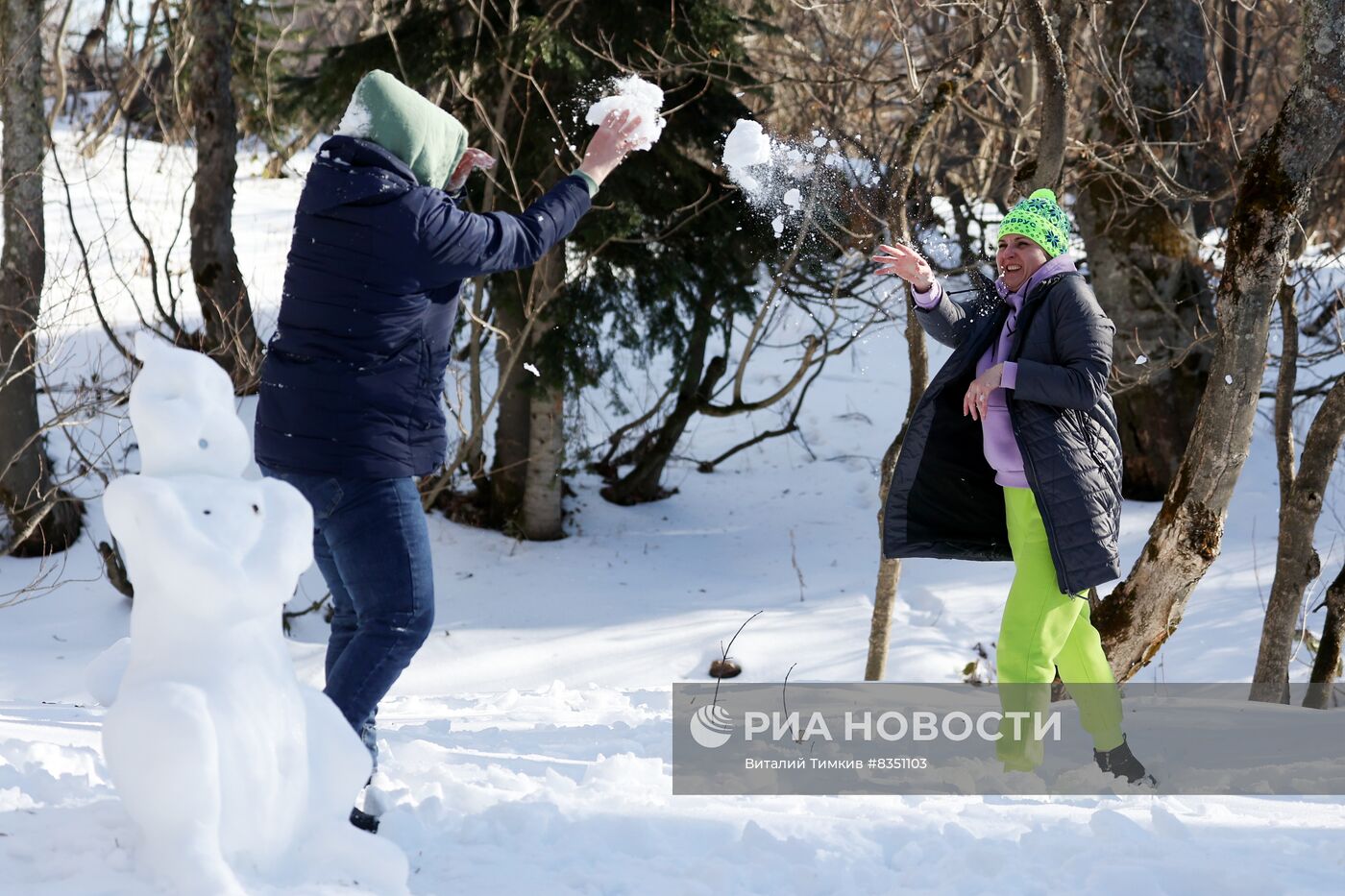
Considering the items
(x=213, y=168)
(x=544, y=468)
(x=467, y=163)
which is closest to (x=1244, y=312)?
(x=467, y=163)

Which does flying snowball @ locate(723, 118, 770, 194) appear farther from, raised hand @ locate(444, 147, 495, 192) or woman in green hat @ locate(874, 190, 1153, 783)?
raised hand @ locate(444, 147, 495, 192)

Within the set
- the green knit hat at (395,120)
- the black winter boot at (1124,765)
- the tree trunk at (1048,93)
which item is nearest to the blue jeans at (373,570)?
the green knit hat at (395,120)

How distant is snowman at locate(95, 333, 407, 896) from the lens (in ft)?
7.04

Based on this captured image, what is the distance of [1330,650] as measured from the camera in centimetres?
602

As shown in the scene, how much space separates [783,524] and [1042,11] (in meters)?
5.73

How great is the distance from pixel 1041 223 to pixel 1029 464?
0.78 metres

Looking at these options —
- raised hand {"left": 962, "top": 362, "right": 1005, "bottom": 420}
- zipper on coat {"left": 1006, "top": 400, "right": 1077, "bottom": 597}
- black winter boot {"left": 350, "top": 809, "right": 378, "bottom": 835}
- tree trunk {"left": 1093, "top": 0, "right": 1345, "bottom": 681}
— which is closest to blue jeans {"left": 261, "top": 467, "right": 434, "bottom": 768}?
black winter boot {"left": 350, "top": 809, "right": 378, "bottom": 835}

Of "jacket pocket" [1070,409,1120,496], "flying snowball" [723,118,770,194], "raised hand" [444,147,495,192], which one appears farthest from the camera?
"flying snowball" [723,118,770,194]

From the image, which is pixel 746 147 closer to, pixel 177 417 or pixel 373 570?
pixel 373 570

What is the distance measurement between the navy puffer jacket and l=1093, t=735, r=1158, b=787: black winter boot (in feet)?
7.66

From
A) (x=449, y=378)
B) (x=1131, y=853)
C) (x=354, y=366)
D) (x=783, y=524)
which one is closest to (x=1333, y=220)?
(x=783, y=524)

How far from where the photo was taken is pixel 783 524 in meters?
10.0

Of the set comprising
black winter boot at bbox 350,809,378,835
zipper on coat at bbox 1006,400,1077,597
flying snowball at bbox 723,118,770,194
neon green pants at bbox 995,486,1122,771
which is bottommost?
black winter boot at bbox 350,809,378,835

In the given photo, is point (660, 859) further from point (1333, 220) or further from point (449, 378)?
point (1333, 220)
